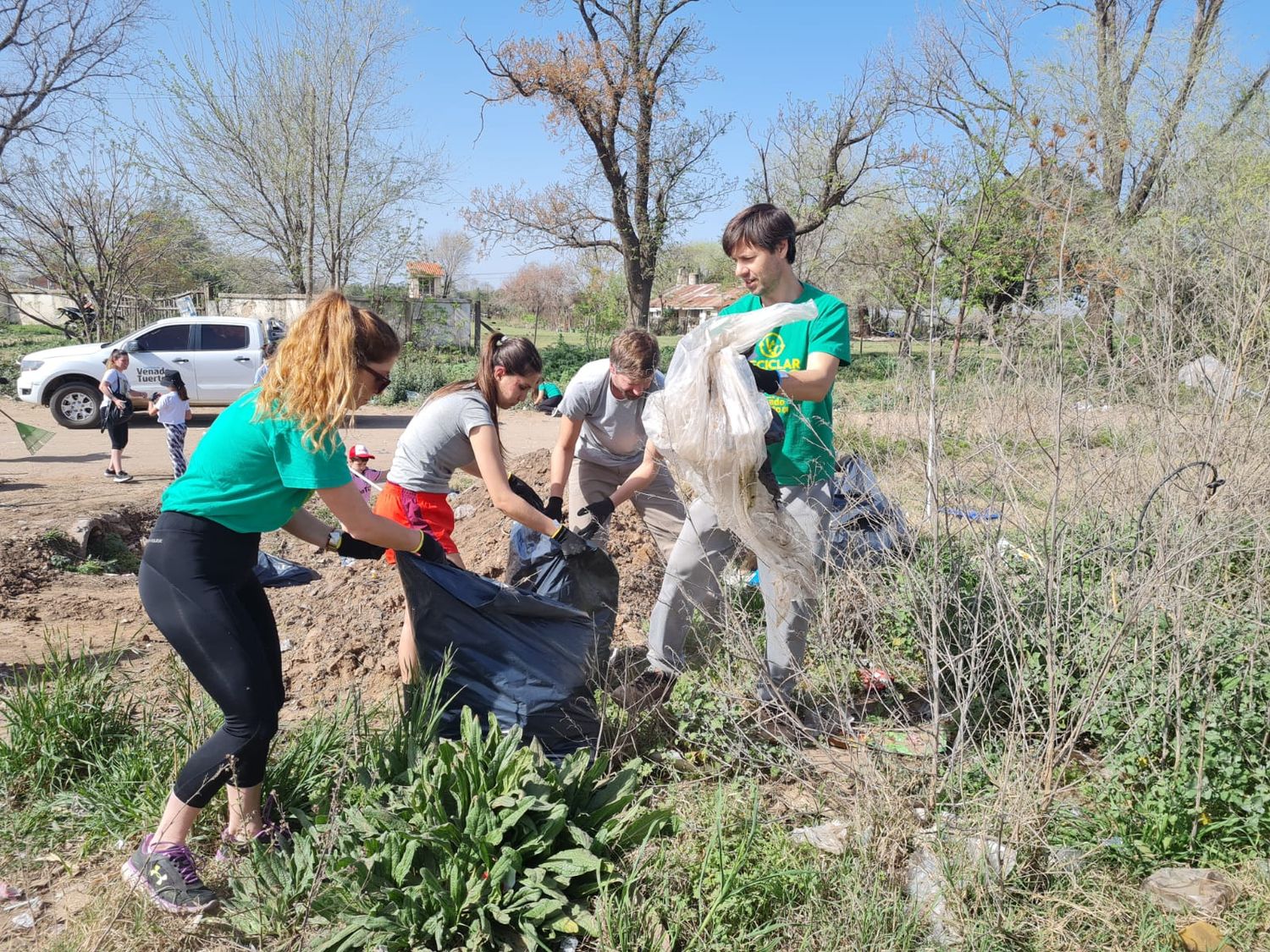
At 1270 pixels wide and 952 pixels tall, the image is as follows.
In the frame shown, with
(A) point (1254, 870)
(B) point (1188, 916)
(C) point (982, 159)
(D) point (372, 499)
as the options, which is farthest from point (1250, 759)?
(C) point (982, 159)

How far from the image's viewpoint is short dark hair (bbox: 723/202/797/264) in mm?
2715

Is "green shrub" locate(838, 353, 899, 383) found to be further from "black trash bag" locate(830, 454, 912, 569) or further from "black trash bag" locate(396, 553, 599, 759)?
"black trash bag" locate(396, 553, 599, 759)

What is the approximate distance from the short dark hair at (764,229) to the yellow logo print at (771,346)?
0.80ft

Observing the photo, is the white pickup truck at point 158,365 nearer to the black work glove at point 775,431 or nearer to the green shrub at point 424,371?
the green shrub at point 424,371

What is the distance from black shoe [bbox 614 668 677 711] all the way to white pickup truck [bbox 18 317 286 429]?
10.6m

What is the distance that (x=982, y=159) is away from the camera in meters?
9.72

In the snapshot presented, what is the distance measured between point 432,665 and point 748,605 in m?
1.69

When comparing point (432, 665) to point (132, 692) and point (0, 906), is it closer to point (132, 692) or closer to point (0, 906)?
point (0, 906)

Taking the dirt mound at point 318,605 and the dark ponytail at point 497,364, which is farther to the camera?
the dirt mound at point 318,605

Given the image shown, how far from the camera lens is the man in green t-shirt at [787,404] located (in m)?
2.70

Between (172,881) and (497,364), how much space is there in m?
1.86

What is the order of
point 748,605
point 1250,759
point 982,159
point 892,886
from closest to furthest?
point 892,886
point 1250,759
point 748,605
point 982,159

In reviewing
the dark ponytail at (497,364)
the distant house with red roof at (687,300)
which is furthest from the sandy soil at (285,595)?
the distant house with red roof at (687,300)

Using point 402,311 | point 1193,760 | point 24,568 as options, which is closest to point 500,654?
point 1193,760
